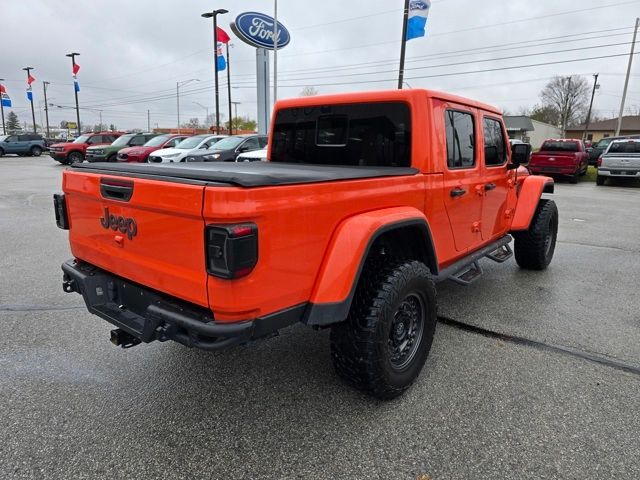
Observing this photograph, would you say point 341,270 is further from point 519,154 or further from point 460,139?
point 519,154

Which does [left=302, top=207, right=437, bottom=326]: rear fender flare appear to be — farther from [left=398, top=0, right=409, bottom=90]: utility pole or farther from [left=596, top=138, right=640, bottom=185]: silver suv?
[left=596, top=138, right=640, bottom=185]: silver suv

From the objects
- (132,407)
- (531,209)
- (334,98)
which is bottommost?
(132,407)

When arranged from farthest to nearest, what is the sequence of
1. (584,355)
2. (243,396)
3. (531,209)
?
(531,209)
(584,355)
(243,396)

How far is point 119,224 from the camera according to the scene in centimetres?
249

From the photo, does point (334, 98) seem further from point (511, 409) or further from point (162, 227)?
point (511, 409)

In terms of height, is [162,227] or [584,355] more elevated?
[162,227]

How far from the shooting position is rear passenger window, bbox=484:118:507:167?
4125mm

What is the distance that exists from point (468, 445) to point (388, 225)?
126 cm

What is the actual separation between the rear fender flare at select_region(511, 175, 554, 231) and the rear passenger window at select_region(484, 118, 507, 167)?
73 centimetres

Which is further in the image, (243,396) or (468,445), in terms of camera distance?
(243,396)

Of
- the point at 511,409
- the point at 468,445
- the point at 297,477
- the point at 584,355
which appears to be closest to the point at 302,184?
the point at 297,477

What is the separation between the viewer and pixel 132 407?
269cm

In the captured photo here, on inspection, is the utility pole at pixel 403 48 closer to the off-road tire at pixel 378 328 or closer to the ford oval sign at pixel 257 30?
the ford oval sign at pixel 257 30

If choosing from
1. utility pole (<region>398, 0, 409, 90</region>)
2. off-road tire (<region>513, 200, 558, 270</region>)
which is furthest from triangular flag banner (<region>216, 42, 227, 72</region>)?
off-road tire (<region>513, 200, 558, 270</region>)
